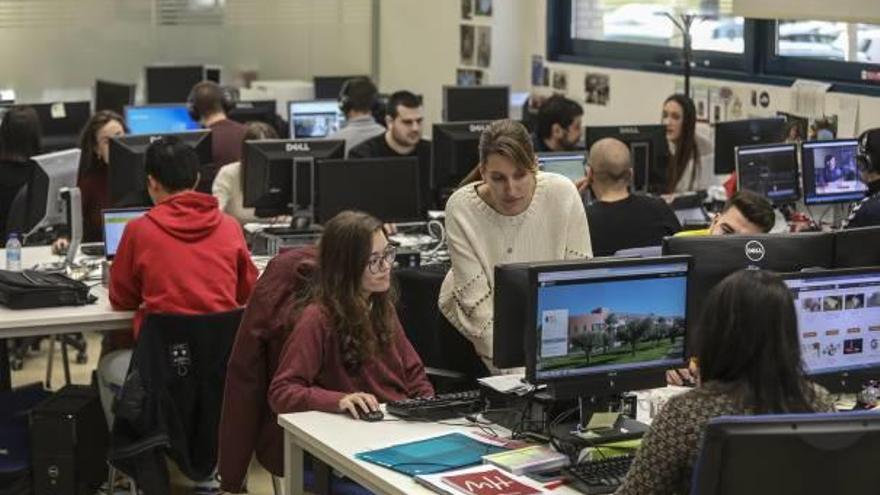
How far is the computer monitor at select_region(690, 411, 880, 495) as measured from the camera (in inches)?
102

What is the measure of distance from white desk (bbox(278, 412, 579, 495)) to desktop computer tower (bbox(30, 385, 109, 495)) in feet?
4.58

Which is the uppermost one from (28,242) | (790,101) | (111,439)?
(790,101)

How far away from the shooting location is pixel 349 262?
409cm

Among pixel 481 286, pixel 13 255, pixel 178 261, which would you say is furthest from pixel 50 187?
pixel 481 286

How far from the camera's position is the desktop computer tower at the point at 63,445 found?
17.0 feet

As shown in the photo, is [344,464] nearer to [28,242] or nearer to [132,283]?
[132,283]

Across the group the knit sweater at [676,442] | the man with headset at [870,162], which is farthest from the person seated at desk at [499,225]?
the man with headset at [870,162]

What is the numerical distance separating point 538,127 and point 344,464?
496 centimetres

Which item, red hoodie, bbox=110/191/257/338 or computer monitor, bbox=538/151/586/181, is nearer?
red hoodie, bbox=110/191/257/338

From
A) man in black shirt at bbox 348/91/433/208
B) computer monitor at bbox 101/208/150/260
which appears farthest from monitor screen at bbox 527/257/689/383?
man in black shirt at bbox 348/91/433/208

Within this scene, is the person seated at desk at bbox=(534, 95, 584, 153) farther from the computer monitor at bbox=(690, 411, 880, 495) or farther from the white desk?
the computer monitor at bbox=(690, 411, 880, 495)

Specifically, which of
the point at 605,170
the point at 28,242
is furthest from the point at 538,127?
the point at 28,242

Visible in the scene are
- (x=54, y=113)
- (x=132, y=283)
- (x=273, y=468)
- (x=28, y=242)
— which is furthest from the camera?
(x=54, y=113)

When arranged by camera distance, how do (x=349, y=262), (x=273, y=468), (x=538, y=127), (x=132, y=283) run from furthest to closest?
(x=538, y=127), (x=132, y=283), (x=273, y=468), (x=349, y=262)
